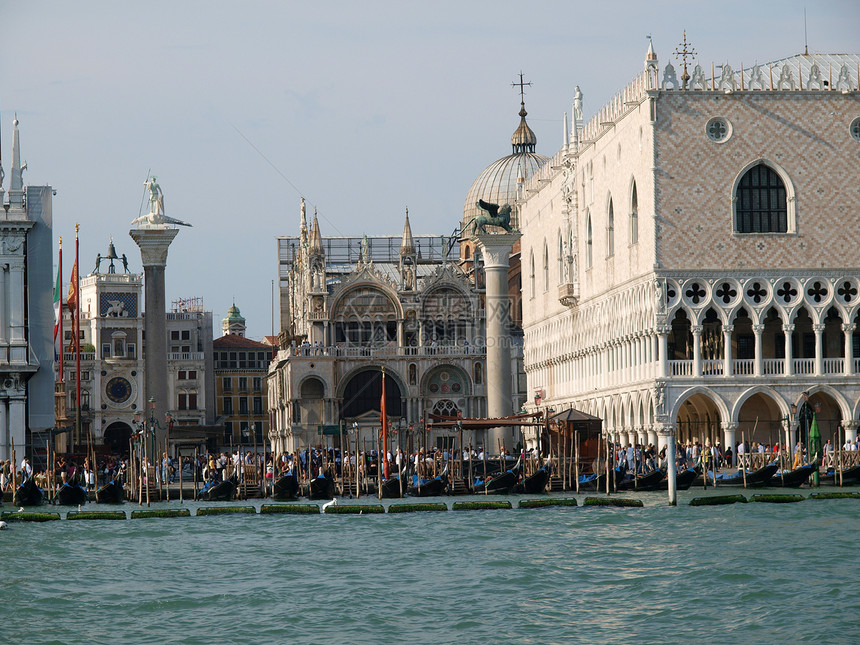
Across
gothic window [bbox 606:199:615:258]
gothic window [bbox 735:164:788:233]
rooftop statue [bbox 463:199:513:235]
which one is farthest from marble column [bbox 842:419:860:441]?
rooftop statue [bbox 463:199:513:235]

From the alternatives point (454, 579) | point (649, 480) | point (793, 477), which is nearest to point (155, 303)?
point (649, 480)

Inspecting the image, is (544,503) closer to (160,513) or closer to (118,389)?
(160,513)

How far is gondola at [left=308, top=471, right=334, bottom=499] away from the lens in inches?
1697

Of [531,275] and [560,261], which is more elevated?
[531,275]

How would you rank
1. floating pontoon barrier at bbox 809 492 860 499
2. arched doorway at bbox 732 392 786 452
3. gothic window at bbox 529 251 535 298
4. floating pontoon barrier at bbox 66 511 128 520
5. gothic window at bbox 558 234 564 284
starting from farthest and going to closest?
gothic window at bbox 529 251 535 298 < gothic window at bbox 558 234 564 284 < arched doorway at bbox 732 392 786 452 < floating pontoon barrier at bbox 66 511 128 520 < floating pontoon barrier at bbox 809 492 860 499

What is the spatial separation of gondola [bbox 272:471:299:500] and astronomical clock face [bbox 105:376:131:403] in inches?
1546

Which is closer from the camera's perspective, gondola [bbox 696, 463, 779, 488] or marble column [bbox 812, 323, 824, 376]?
gondola [bbox 696, 463, 779, 488]

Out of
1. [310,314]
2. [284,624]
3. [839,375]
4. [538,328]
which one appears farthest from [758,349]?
[310,314]

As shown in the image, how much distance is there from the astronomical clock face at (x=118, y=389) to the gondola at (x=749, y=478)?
45468 millimetres

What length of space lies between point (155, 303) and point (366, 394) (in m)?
21.2

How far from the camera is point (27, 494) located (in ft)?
133

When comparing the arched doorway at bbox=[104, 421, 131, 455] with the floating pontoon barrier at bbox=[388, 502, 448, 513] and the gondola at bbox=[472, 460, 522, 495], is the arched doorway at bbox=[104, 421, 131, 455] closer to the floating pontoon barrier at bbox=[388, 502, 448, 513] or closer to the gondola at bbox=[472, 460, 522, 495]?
the gondola at bbox=[472, 460, 522, 495]

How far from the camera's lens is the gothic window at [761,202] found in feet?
145

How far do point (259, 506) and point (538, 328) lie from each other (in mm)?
24080
